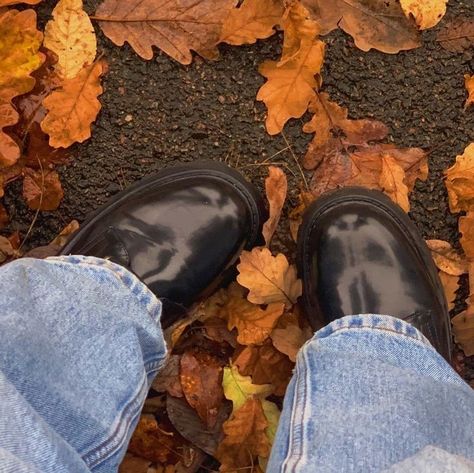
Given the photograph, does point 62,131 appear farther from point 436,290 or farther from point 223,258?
point 436,290

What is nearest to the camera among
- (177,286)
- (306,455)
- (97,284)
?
(306,455)

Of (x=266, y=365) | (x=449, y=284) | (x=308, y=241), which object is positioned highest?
(x=308, y=241)

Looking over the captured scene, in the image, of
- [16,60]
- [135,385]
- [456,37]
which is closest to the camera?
[135,385]

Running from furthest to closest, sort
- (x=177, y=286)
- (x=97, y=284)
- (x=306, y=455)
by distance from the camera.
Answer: (x=177, y=286) → (x=97, y=284) → (x=306, y=455)

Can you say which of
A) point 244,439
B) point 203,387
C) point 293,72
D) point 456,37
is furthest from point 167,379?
point 456,37

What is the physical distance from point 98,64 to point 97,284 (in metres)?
0.56

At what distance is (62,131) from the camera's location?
1.56 meters

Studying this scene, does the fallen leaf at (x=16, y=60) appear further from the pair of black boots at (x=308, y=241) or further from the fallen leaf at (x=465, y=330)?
the fallen leaf at (x=465, y=330)

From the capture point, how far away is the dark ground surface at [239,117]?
161 centimetres

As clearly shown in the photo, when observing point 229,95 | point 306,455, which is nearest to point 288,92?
point 229,95

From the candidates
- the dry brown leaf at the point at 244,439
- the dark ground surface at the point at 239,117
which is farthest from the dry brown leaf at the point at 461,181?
the dry brown leaf at the point at 244,439

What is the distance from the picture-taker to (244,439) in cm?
155

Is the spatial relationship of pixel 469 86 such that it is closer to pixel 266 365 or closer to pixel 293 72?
pixel 293 72

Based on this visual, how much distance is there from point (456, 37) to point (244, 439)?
103cm
